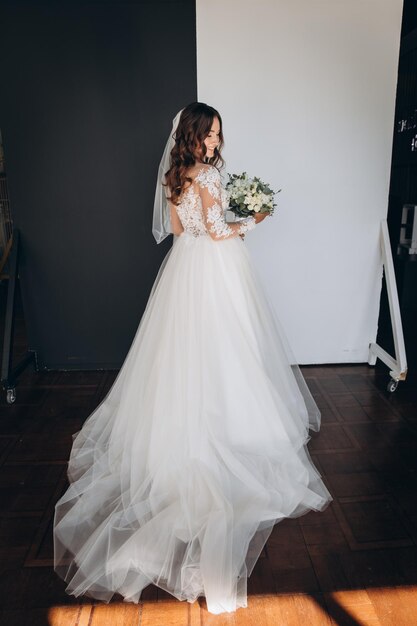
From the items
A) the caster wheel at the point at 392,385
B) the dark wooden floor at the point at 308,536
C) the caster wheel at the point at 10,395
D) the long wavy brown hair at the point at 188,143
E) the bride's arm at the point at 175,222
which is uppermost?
the long wavy brown hair at the point at 188,143

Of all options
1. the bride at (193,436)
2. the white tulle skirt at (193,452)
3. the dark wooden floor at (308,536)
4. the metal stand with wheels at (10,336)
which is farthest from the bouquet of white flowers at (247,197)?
the metal stand with wheels at (10,336)

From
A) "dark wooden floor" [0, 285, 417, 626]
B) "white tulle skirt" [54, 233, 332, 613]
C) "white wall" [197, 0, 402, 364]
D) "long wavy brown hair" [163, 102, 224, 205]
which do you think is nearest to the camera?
"dark wooden floor" [0, 285, 417, 626]

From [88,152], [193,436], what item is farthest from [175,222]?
[88,152]

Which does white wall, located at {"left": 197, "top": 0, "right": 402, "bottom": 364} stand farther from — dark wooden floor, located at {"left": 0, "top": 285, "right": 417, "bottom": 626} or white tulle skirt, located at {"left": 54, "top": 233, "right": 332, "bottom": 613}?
white tulle skirt, located at {"left": 54, "top": 233, "right": 332, "bottom": 613}

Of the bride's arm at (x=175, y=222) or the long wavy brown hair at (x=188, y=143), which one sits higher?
the long wavy brown hair at (x=188, y=143)

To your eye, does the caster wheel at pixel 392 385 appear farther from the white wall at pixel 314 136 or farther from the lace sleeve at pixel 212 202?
the lace sleeve at pixel 212 202

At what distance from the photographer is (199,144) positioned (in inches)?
93.6

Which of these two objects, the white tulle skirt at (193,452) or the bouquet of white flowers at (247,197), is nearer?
the white tulle skirt at (193,452)

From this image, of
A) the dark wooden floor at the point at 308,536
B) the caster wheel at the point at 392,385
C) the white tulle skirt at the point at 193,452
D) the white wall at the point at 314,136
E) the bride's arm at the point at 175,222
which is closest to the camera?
the dark wooden floor at the point at 308,536

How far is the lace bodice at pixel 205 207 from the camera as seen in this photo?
2375 mm

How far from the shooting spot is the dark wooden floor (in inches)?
69.2

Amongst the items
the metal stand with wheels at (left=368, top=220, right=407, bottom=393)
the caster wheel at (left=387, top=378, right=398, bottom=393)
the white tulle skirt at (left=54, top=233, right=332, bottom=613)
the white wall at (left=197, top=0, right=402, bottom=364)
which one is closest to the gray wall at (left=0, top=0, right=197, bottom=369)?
the white wall at (left=197, top=0, right=402, bottom=364)

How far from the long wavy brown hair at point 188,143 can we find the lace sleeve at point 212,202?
0.07m

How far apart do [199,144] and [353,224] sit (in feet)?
5.26
